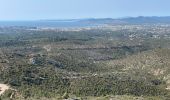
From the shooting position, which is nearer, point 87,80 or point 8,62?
point 87,80

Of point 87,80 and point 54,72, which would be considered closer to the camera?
point 87,80

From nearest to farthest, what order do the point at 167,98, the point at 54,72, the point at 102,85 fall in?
the point at 167,98, the point at 102,85, the point at 54,72

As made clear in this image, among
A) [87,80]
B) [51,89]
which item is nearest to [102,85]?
[87,80]

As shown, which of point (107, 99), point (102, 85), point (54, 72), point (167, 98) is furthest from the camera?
point (54, 72)

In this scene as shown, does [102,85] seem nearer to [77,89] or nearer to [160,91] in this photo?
[77,89]

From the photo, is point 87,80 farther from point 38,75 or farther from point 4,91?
point 4,91

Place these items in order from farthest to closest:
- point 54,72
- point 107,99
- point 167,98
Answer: point 54,72 → point 167,98 → point 107,99

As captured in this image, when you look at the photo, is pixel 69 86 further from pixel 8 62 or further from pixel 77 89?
pixel 8 62

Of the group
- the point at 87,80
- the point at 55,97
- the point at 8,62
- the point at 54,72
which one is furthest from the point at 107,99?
the point at 8,62
